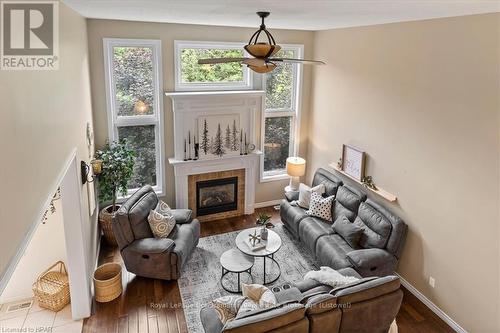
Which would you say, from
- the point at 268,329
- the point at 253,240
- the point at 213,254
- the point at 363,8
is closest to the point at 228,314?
the point at 268,329

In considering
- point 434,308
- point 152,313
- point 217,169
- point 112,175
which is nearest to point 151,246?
point 152,313

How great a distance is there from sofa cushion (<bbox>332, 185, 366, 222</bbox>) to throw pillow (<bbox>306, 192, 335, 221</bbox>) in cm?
8

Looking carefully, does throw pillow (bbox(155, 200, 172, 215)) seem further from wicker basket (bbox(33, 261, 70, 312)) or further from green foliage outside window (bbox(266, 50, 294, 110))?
green foliage outside window (bbox(266, 50, 294, 110))

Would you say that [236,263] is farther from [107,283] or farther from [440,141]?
[440,141]

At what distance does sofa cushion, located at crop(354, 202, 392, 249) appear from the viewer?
4.87m

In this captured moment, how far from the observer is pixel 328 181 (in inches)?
243

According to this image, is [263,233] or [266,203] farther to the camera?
[266,203]

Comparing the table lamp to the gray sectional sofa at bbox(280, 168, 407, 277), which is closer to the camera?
the gray sectional sofa at bbox(280, 168, 407, 277)

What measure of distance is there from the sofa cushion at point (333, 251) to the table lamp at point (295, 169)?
1.70 m

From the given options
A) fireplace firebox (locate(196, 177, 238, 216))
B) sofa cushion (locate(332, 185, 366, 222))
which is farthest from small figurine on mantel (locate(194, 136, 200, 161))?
sofa cushion (locate(332, 185, 366, 222))

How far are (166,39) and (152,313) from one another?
4032 mm

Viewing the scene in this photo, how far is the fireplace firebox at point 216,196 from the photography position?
21.8 feet

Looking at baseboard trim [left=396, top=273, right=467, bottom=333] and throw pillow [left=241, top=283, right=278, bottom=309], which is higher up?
throw pillow [left=241, top=283, right=278, bottom=309]

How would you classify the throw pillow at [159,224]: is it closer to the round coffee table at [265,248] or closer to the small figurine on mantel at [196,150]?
the round coffee table at [265,248]
